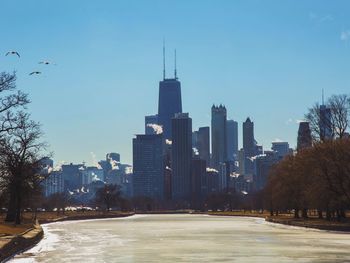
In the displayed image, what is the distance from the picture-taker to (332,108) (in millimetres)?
87375

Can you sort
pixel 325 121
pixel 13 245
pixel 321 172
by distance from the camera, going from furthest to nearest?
pixel 325 121, pixel 321 172, pixel 13 245

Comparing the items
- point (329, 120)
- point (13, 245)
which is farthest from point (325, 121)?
point (13, 245)

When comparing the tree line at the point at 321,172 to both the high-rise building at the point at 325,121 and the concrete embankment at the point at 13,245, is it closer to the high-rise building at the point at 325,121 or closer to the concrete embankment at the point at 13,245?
the high-rise building at the point at 325,121

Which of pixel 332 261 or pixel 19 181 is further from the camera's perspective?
pixel 19 181

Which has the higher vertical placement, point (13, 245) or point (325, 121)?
point (325, 121)

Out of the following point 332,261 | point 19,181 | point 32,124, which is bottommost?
point 332,261

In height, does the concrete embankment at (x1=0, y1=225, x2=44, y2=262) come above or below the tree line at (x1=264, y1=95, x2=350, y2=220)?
below

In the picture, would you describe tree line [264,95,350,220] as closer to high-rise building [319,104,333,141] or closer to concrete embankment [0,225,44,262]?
high-rise building [319,104,333,141]

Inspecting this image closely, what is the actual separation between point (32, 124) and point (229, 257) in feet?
153

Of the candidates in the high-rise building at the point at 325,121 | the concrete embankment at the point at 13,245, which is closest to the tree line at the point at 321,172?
the high-rise building at the point at 325,121

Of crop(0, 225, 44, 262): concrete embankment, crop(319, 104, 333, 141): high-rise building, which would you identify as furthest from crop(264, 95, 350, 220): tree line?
crop(0, 225, 44, 262): concrete embankment

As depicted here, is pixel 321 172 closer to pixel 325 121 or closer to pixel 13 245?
pixel 325 121

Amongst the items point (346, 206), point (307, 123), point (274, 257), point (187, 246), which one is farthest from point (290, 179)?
point (274, 257)

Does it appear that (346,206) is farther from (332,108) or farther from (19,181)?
(19,181)
